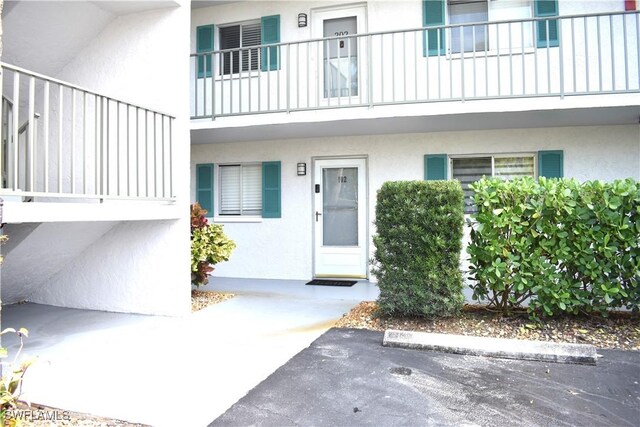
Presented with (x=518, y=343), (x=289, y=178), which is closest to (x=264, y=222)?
(x=289, y=178)

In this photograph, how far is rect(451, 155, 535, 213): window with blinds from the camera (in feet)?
25.3

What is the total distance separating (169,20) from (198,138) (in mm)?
3010

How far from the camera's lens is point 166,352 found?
4.42m

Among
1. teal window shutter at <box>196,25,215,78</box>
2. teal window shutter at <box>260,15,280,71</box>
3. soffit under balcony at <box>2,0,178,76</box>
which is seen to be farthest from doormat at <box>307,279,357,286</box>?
soffit under balcony at <box>2,0,178,76</box>

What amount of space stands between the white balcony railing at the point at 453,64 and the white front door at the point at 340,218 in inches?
51.6

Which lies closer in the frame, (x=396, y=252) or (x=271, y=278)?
(x=396, y=252)

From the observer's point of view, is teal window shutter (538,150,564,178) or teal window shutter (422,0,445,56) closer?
teal window shutter (538,150,564,178)

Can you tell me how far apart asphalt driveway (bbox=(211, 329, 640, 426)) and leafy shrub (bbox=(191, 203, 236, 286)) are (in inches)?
117

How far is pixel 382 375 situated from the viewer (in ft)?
12.3

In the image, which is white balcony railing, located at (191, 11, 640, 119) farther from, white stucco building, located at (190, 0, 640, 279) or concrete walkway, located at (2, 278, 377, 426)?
concrete walkway, located at (2, 278, 377, 426)

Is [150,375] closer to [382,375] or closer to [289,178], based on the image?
[382,375]

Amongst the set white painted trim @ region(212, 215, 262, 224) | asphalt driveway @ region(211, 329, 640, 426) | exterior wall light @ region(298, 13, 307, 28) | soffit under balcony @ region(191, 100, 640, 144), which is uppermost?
exterior wall light @ region(298, 13, 307, 28)

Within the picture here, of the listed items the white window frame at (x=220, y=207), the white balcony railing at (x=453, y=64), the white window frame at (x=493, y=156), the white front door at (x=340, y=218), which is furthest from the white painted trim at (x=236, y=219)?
the white window frame at (x=493, y=156)

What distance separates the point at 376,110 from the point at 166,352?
4.61 meters
